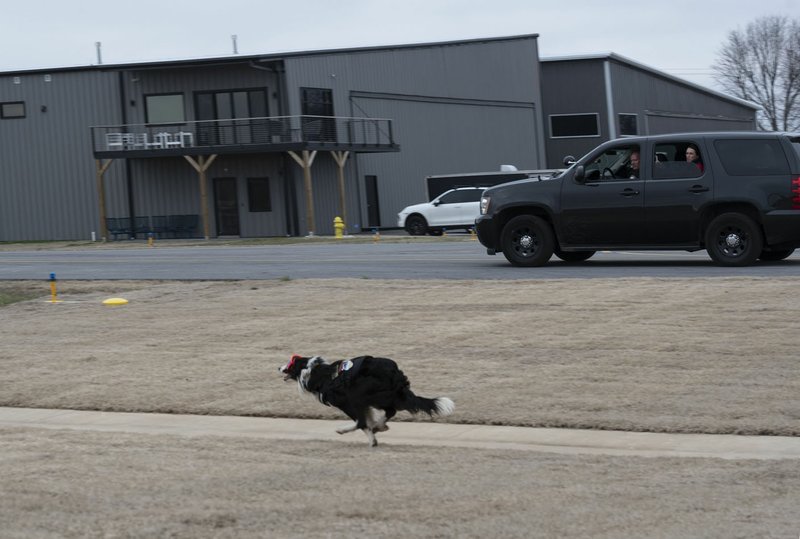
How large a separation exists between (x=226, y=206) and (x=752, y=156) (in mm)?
31622

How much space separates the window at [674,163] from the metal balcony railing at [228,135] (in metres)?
26.6

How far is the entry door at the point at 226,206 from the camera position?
156 ft

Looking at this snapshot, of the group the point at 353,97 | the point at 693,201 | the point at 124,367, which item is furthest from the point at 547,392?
the point at 353,97

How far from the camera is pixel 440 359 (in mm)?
11820

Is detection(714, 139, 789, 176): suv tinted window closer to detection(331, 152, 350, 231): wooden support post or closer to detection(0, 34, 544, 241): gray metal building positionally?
detection(0, 34, 544, 241): gray metal building

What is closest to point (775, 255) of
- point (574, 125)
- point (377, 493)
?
point (377, 493)

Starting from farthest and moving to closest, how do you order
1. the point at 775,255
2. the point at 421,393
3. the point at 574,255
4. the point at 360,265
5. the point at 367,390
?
the point at 360,265, the point at 574,255, the point at 775,255, the point at 421,393, the point at 367,390

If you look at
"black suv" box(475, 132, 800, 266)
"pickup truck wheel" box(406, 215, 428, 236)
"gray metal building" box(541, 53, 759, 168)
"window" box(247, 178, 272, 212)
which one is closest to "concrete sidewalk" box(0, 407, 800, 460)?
"black suv" box(475, 132, 800, 266)

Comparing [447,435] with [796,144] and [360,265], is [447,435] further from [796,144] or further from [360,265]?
[360,265]

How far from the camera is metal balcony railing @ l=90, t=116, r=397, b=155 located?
44781mm

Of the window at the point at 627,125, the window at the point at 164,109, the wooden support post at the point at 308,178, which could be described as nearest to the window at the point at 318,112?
the wooden support post at the point at 308,178

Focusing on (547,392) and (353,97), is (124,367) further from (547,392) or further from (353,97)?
(353,97)

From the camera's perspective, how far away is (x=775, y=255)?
63.1 ft

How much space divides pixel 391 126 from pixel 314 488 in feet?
143
